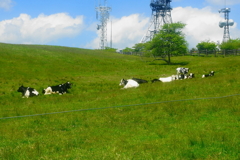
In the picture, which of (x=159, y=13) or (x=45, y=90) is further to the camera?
(x=159, y=13)

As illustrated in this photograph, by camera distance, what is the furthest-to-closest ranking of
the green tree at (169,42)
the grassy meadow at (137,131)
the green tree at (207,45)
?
the green tree at (207,45), the green tree at (169,42), the grassy meadow at (137,131)

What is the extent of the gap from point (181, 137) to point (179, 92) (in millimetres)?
8320

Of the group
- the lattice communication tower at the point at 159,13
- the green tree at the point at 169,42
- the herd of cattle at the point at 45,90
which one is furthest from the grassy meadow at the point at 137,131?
the lattice communication tower at the point at 159,13

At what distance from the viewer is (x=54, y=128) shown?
A: 409 inches

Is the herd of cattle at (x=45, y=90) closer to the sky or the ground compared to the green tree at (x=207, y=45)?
closer to the ground

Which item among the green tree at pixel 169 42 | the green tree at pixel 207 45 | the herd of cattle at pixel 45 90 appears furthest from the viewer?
the green tree at pixel 207 45

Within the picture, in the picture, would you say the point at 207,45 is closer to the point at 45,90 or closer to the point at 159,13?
the point at 159,13

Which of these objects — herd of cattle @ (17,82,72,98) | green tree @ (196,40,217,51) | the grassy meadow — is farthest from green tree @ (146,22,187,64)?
green tree @ (196,40,217,51)

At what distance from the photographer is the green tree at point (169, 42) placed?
5909 cm

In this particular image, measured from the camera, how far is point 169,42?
5991 cm

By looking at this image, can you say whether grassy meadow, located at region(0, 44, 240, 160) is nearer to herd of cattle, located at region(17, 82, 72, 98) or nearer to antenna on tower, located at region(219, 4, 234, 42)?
herd of cattle, located at region(17, 82, 72, 98)

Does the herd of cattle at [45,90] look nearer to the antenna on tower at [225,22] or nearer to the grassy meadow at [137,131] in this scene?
the grassy meadow at [137,131]

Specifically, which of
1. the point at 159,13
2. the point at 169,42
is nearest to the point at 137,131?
the point at 169,42

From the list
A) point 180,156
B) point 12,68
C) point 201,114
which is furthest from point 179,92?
point 12,68
